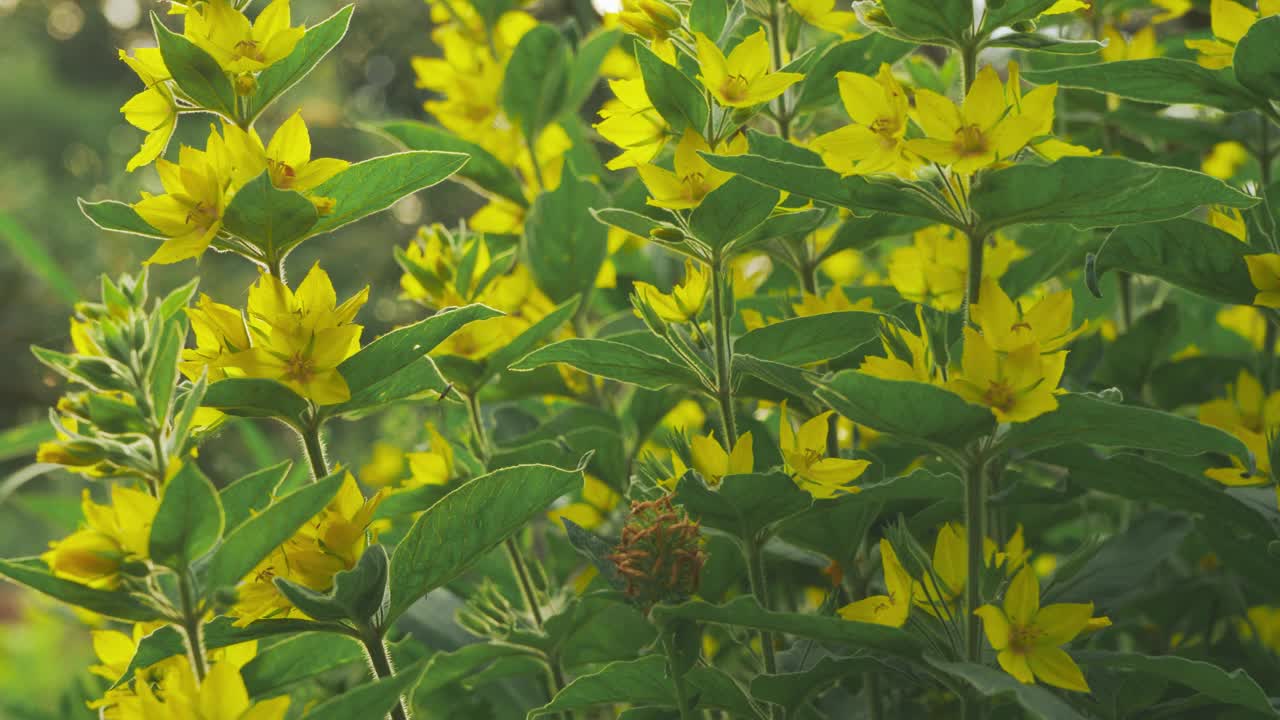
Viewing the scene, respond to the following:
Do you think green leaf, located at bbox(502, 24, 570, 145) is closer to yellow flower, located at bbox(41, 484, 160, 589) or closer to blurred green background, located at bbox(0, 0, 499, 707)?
blurred green background, located at bbox(0, 0, 499, 707)

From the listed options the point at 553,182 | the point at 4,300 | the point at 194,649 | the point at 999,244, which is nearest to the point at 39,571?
the point at 194,649

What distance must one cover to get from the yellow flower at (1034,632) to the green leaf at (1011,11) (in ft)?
0.84

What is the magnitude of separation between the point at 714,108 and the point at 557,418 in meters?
0.27

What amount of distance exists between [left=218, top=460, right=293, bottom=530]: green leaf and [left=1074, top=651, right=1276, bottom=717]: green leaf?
1.29 ft

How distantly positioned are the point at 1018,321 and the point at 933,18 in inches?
5.5

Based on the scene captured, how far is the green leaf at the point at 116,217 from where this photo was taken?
49cm

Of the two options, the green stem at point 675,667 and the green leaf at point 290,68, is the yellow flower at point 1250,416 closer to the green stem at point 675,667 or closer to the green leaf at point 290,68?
the green stem at point 675,667

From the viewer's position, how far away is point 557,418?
75cm

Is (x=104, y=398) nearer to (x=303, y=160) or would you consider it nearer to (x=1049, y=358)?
(x=303, y=160)

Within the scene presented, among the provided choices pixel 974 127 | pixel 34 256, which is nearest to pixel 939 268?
pixel 974 127

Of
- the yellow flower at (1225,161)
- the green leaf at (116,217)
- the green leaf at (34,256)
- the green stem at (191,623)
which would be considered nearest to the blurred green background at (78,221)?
the green leaf at (34,256)

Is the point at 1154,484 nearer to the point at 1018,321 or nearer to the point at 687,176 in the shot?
the point at 1018,321

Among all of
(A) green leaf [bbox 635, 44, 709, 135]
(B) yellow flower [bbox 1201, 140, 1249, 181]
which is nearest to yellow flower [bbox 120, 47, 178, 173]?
(A) green leaf [bbox 635, 44, 709, 135]

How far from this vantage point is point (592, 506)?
0.79 m
